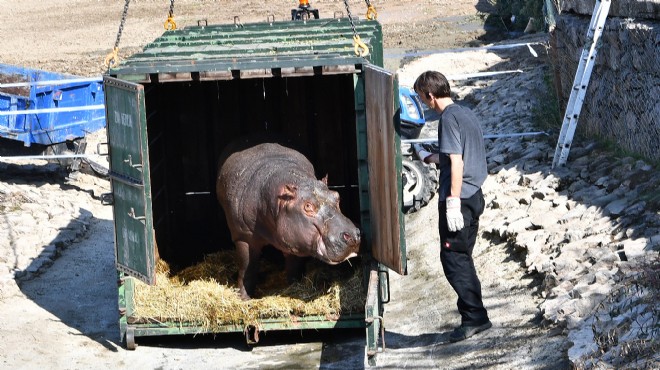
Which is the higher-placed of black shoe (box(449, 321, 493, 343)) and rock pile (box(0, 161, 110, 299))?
black shoe (box(449, 321, 493, 343))

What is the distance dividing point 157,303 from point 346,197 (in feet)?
8.05

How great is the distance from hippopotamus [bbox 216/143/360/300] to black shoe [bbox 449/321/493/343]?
101cm

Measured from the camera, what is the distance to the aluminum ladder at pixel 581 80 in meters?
10.4

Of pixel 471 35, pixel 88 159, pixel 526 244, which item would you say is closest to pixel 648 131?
pixel 526 244

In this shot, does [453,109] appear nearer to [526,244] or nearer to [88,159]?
[526,244]

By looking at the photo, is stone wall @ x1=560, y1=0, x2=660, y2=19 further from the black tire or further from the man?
the man

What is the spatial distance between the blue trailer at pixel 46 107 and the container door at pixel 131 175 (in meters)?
5.80

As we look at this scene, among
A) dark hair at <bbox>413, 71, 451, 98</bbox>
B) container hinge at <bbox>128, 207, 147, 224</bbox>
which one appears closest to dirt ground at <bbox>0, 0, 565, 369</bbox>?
container hinge at <bbox>128, 207, 147, 224</bbox>

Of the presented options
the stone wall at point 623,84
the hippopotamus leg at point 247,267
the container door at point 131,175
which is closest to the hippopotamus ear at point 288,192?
the hippopotamus leg at point 247,267

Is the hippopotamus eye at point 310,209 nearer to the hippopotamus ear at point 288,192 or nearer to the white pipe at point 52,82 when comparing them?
the hippopotamus ear at point 288,192

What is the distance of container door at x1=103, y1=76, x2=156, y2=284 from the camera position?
8125 millimetres

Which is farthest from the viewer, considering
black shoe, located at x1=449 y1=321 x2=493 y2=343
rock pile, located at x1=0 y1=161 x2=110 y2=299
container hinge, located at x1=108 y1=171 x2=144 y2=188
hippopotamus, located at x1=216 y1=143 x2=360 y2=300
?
rock pile, located at x1=0 y1=161 x2=110 y2=299

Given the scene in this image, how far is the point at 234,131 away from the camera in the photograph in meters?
10.7

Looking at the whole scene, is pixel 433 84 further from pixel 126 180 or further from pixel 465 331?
pixel 126 180
